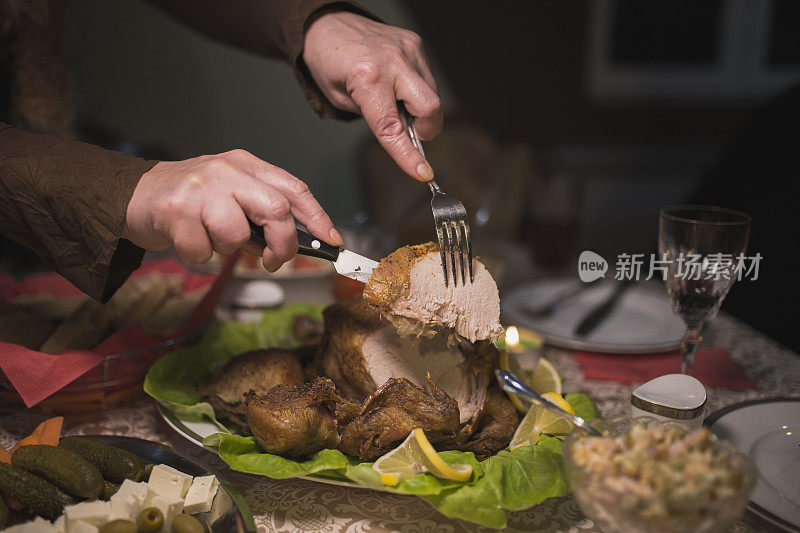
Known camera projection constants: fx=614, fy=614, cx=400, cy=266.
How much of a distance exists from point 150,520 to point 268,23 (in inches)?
56.4

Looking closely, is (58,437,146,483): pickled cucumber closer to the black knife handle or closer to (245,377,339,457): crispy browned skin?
(245,377,339,457): crispy browned skin

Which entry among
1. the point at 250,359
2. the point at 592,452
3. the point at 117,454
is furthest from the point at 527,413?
the point at 117,454

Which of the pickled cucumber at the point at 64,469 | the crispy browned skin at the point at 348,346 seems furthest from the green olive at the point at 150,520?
the crispy browned skin at the point at 348,346

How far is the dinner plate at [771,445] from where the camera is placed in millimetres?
1114

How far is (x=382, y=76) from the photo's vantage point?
1.55 metres

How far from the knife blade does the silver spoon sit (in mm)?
795

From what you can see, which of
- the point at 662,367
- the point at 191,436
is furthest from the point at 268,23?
the point at 662,367

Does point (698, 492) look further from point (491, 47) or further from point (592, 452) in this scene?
point (491, 47)

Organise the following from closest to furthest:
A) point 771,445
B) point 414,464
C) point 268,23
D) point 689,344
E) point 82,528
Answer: point 82,528
point 414,464
point 771,445
point 689,344
point 268,23

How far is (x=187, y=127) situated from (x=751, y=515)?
4554 mm

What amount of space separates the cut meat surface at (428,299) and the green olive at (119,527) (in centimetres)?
59

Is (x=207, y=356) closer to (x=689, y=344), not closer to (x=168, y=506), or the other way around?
(x=168, y=506)

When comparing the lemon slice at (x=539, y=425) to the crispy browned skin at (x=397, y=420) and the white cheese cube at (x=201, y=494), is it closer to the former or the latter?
the crispy browned skin at (x=397, y=420)

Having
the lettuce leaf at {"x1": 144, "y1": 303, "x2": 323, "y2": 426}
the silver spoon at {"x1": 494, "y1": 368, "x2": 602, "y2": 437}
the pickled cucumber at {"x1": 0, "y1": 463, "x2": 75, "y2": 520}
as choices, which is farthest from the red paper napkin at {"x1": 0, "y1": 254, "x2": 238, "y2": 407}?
the silver spoon at {"x1": 494, "y1": 368, "x2": 602, "y2": 437}
